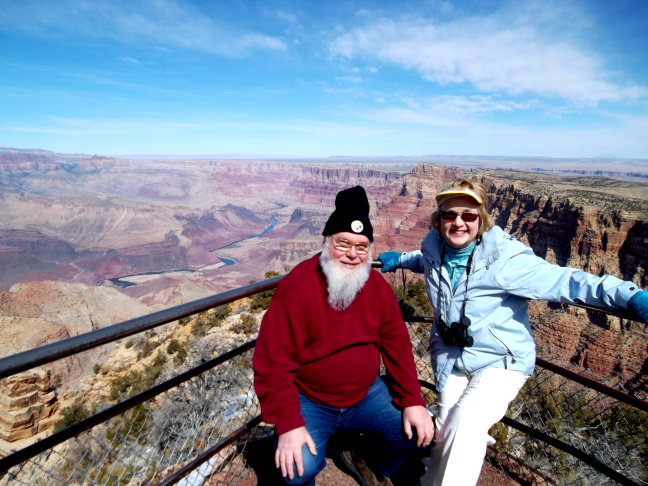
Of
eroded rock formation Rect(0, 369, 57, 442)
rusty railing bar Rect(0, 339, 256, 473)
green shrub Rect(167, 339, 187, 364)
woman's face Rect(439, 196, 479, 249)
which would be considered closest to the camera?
rusty railing bar Rect(0, 339, 256, 473)

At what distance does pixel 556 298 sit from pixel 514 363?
1.70 ft

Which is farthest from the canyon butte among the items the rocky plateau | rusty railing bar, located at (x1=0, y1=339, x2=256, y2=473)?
rusty railing bar, located at (x1=0, y1=339, x2=256, y2=473)

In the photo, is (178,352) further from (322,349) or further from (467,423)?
(467,423)

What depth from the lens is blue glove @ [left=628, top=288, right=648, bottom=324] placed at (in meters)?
1.78

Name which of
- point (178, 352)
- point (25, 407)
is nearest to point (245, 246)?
point (178, 352)

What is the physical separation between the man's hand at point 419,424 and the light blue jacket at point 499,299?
1.00ft

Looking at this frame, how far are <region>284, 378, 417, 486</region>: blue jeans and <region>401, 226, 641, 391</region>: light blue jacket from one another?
1.51 feet

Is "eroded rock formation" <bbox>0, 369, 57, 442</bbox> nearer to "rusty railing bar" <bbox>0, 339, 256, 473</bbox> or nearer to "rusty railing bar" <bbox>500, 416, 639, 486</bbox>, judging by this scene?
"rusty railing bar" <bbox>0, 339, 256, 473</bbox>

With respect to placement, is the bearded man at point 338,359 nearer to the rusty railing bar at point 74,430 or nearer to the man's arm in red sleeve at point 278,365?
the man's arm in red sleeve at point 278,365

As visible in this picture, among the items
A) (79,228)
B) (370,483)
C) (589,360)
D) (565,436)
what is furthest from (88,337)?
(79,228)

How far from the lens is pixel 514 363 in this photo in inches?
89.0

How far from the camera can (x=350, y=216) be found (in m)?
2.27

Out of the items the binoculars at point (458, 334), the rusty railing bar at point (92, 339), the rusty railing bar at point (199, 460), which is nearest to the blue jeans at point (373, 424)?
the binoculars at point (458, 334)

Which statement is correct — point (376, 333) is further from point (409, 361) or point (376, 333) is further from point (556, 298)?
point (556, 298)
